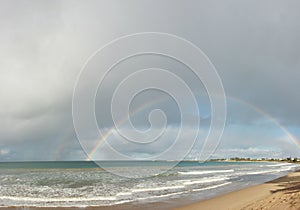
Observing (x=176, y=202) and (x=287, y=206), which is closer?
(x=287, y=206)

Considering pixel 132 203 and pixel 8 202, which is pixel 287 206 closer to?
pixel 132 203

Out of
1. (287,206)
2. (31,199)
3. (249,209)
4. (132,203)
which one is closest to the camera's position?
(287,206)

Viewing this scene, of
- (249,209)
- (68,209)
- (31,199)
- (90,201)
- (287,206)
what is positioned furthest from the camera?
(31,199)

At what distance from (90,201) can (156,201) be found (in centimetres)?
383

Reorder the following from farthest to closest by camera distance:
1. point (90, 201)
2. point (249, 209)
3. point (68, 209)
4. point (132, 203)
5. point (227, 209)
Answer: point (90, 201) < point (132, 203) < point (68, 209) < point (227, 209) < point (249, 209)

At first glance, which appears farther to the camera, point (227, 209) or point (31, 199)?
point (31, 199)

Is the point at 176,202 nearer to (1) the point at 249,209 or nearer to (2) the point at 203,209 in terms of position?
(2) the point at 203,209

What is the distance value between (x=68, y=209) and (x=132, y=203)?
3209 mm

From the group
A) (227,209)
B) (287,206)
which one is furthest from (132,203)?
(287,206)

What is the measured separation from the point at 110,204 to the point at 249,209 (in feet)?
23.0

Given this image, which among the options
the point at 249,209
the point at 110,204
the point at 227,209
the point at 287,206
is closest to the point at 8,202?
the point at 110,204

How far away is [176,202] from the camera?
14.4m

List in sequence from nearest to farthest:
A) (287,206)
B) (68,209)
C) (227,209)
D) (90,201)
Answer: (287,206)
(227,209)
(68,209)
(90,201)

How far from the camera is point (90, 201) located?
15.3 metres
